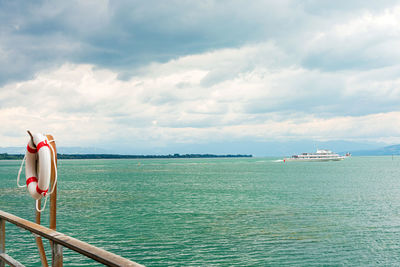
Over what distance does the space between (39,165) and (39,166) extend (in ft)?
0.05

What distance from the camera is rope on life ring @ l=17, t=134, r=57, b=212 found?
5.57 metres

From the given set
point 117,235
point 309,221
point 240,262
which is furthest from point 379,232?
point 117,235

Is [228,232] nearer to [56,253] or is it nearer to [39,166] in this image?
[39,166]

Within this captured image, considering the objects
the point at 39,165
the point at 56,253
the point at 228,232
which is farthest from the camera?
the point at 228,232

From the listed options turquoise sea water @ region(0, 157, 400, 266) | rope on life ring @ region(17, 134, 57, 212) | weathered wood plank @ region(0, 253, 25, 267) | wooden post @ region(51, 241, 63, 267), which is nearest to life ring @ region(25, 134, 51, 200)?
rope on life ring @ region(17, 134, 57, 212)

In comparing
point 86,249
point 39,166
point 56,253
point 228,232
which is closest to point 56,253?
point 56,253

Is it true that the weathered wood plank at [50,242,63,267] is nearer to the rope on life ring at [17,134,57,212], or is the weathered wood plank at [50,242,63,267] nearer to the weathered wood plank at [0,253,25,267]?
the weathered wood plank at [0,253,25,267]

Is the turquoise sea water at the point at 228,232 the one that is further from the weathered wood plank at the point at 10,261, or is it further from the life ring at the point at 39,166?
the weathered wood plank at the point at 10,261

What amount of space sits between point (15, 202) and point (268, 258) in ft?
91.7

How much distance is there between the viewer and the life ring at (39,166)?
5.57 m

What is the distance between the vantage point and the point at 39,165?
5605mm

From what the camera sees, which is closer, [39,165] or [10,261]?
[10,261]

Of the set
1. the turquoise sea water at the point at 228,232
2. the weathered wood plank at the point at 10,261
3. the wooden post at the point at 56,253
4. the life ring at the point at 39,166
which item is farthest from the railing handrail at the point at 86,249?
the turquoise sea water at the point at 228,232

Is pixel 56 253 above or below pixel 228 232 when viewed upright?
above
